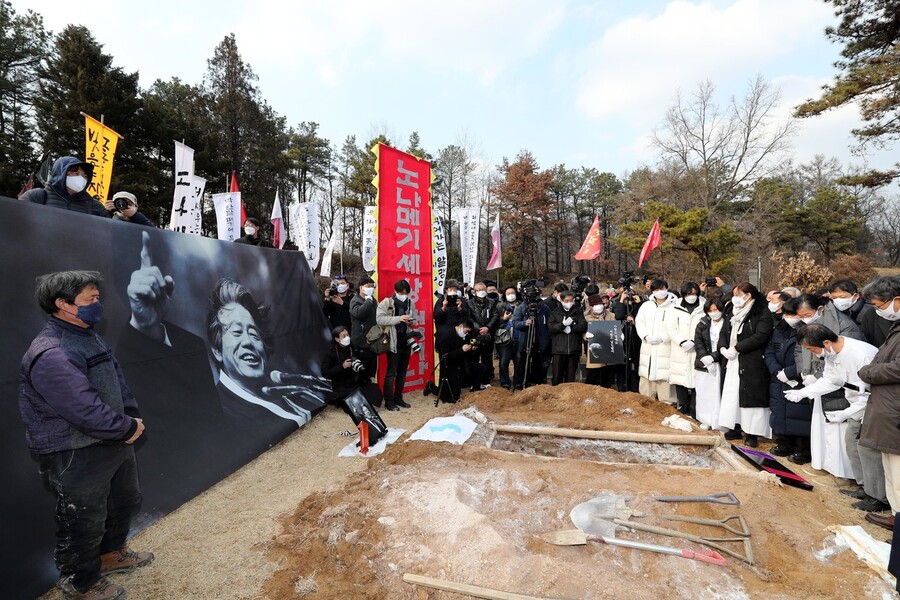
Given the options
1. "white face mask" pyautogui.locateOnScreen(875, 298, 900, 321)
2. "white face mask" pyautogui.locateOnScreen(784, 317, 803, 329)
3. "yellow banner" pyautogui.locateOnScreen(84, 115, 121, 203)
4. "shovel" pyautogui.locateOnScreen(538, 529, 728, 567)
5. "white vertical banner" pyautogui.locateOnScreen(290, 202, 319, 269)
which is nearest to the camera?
"shovel" pyautogui.locateOnScreen(538, 529, 728, 567)

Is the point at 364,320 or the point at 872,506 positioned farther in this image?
the point at 364,320

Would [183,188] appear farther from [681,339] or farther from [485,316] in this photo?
[681,339]

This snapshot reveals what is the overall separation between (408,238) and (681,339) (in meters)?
4.62

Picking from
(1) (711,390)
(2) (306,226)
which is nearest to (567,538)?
(1) (711,390)

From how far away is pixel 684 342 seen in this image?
5969mm

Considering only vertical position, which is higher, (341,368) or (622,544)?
(341,368)

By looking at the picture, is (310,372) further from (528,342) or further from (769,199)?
(769,199)

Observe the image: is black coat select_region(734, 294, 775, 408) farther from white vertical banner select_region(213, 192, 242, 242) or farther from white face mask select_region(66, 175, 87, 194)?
white vertical banner select_region(213, 192, 242, 242)

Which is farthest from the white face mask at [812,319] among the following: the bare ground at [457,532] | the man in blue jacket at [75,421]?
the man in blue jacket at [75,421]

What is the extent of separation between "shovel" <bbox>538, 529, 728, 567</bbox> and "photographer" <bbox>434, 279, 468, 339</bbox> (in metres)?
4.33

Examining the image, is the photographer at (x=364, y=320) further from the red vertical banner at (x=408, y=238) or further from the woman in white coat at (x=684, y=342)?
the woman in white coat at (x=684, y=342)

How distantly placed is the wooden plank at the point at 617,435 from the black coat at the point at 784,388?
29.5 inches

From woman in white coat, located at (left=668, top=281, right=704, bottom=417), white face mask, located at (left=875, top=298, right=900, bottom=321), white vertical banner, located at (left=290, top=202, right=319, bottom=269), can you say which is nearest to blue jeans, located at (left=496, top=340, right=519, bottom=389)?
woman in white coat, located at (left=668, top=281, right=704, bottom=417)

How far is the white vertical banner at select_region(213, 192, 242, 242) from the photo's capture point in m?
12.7
